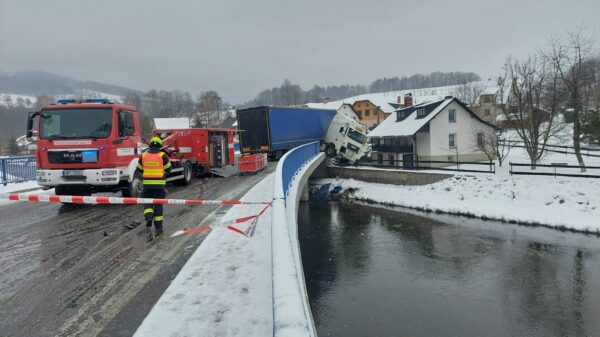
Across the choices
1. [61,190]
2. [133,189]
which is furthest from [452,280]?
[61,190]

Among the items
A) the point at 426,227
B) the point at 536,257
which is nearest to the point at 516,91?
the point at 426,227

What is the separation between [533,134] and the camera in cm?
2716

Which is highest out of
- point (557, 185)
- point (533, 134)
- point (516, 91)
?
point (516, 91)

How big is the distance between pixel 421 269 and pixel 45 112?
1160 centimetres

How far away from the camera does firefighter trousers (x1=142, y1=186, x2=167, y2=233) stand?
24.6ft

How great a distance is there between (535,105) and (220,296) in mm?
30198

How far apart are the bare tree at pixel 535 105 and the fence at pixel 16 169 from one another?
28.3 meters

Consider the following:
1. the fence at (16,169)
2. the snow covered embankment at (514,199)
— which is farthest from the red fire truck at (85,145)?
the snow covered embankment at (514,199)

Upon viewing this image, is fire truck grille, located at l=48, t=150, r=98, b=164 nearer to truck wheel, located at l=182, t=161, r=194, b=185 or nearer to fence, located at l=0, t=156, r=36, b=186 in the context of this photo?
truck wheel, located at l=182, t=161, r=194, b=185

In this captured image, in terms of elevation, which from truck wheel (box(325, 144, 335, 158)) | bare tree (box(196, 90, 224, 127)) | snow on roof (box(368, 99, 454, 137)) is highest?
bare tree (box(196, 90, 224, 127))

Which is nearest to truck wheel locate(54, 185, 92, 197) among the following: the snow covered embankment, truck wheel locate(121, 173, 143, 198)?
Answer: truck wheel locate(121, 173, 143, 198)

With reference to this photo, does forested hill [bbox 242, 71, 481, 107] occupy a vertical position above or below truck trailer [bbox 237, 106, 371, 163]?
above

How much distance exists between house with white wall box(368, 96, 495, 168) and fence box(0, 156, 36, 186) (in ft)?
88.7

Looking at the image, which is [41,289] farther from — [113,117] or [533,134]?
[533,134]
